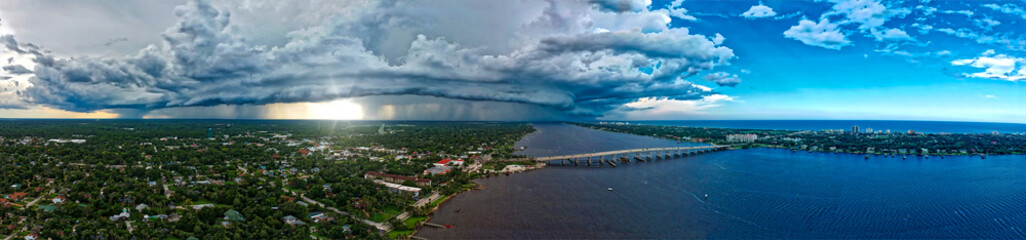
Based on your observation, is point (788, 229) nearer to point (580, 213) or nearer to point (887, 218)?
point (887, 218)

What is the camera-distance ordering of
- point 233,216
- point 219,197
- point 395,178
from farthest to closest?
point 395,178 < point 219,197 < point 233,216

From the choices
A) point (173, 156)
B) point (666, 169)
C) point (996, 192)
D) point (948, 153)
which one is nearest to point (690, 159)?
point (666, 169)

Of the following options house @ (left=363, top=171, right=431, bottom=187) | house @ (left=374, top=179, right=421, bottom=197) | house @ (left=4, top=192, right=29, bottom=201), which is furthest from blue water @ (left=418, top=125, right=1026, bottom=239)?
house @ (left=4, top=192, right=29, bottom=201)

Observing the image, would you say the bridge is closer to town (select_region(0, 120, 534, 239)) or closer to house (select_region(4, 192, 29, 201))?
town (select_region(0, 120, 534, 239))

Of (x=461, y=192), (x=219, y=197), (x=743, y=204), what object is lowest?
(x=743, y=204)

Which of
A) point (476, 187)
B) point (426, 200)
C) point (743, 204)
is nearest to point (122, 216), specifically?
point (426, 200)

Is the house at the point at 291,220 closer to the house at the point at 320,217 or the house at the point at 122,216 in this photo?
the house at the point at 320,217

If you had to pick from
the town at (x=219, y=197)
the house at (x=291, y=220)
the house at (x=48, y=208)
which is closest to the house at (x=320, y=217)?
the town at (x=219, y=197)

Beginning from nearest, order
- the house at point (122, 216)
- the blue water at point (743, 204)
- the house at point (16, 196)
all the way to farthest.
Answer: the house at point (122, 216) → the blue water at point (743, 204) → the house at point (16, 196)

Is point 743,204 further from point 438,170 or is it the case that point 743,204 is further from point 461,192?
point 438,170
